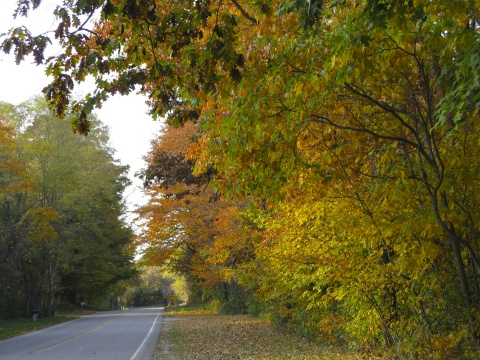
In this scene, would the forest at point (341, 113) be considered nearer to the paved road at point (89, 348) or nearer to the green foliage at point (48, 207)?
the paved road at point (89, 348)

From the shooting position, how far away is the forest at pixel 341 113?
5.73 meters

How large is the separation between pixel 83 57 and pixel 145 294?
9009 centimetres

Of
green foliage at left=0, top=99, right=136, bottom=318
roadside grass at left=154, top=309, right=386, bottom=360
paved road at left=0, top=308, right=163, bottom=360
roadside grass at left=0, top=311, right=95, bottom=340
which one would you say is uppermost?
green foliage at left=0, top=99, right=136, bottom=318

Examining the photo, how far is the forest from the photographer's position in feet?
18.8

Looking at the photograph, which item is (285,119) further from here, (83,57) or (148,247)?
(148,247)

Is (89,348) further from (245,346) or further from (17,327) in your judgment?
(17,327)

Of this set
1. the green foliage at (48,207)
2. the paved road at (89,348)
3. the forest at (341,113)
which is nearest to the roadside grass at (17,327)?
the green foliage at (48,207)

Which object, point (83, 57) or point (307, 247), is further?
point (307, 247)

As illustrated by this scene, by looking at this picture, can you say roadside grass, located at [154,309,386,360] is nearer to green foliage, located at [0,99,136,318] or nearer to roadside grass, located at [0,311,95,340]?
roadside grass, located at [0,311,95,340]

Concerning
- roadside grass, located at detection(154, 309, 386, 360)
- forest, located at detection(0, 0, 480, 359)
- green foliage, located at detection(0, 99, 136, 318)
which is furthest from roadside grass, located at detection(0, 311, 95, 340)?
forest, located at detection(0, 0, 480, 359)

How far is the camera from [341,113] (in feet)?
28.1

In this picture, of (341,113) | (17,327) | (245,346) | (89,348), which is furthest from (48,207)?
(341,113)

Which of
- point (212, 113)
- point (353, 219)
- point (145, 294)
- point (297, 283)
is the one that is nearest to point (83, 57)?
point (212, 113)

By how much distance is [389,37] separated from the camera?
19.3ft
